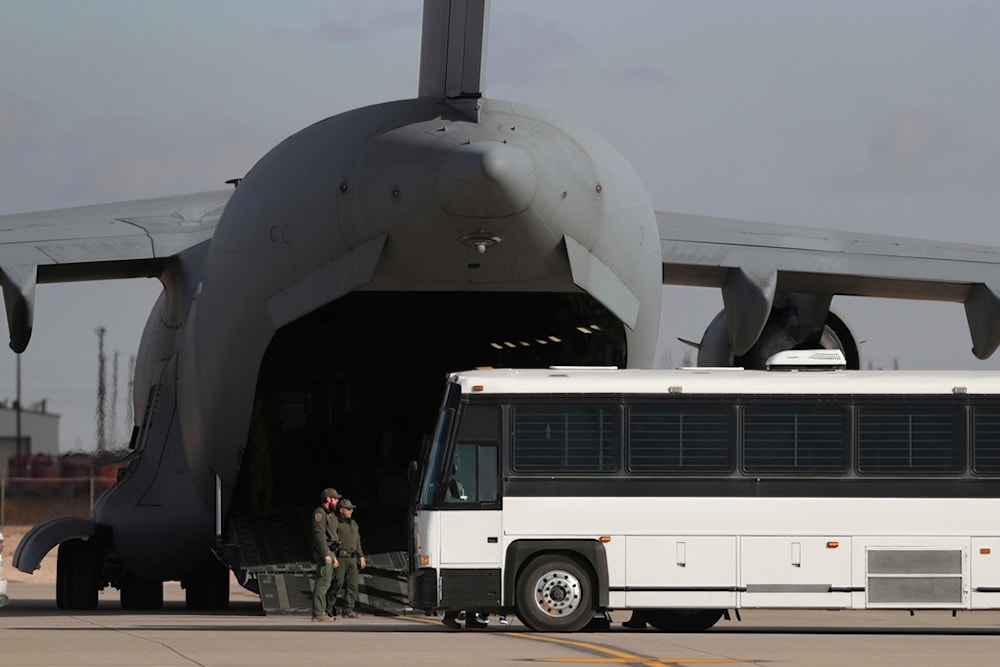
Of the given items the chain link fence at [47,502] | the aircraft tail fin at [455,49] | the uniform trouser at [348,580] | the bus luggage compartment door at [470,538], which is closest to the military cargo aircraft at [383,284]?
the aircraft tail fin at [455,49]

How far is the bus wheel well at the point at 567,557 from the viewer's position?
17953mm

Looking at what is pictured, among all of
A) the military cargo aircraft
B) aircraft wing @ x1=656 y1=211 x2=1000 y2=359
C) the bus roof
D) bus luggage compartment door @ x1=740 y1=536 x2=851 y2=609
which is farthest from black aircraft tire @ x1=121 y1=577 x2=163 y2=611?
bus luggage compartment door @ x1=740 y1=536 x2=851 y2=609

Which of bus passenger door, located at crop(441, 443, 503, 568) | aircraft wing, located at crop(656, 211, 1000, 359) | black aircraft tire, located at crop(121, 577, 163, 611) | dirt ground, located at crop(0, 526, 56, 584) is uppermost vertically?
aircraft wing, located at crop(656, 211, 1000, 359)

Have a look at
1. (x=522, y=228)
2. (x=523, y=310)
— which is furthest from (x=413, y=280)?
(x=523, y=310)

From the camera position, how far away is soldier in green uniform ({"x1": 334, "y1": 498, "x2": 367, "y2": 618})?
2027 centimetres

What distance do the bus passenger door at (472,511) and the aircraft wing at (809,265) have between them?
560 cm

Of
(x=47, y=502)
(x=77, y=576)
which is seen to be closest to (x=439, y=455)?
(x=77, y=576)

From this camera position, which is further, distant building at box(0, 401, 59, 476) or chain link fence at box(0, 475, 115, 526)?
distant building at box(0, 401, 59, 476)

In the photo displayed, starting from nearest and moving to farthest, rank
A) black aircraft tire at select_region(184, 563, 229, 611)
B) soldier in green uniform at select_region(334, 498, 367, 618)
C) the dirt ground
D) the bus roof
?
the bus roof → soldier in green uniform at select_region(334, 498, 367, 618) → black aircraft tire at select_region(184, 563, 229, 611) → the dirt ground

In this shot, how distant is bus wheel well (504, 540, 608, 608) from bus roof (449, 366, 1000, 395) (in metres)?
1.44

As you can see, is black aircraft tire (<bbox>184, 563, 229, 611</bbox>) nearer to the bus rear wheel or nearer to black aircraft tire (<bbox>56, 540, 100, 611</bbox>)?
black aircraft tire (<bbox>56, 540, 100, 611</bbox>)

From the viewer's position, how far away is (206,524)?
2355 cm

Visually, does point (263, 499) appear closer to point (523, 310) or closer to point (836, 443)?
point (523, 310)

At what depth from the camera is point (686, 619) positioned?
19.5 metres
